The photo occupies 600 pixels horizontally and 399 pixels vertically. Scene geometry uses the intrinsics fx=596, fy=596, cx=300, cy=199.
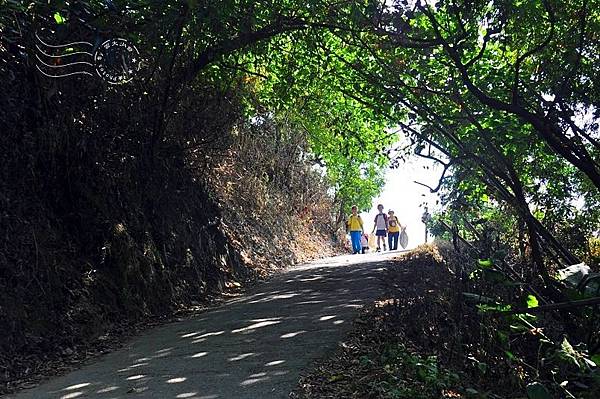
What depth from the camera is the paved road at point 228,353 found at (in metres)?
5.39

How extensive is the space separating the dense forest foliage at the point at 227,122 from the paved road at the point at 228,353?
113 centimetres

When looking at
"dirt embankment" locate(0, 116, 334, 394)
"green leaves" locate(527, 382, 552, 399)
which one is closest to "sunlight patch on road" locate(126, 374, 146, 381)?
"dirt embankment" locate(0, 116, 334, 394)

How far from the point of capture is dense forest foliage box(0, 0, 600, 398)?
704 cm

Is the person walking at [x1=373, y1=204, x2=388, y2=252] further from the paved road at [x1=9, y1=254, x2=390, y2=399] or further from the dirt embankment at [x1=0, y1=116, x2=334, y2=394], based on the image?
the paved road at [x1=9, y1=254, x2=390, y2=399]

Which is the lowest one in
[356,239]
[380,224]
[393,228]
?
[356,239]

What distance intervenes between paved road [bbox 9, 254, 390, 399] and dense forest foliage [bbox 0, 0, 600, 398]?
1125 mm

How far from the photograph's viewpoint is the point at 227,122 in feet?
42.5

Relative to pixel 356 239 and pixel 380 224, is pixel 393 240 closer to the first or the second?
pixel 380 224

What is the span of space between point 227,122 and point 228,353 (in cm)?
731

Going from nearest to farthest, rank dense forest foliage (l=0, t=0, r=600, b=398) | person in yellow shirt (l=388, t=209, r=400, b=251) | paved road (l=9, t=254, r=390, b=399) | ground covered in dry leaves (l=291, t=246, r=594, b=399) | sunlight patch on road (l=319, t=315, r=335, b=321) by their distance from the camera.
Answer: ground covered in dry leaves (l=291, t=246, r=594, b=399), paved road (l=9, t=254, r=390, b=399), dense forest foliage (l=0, t=0, r=600, b=398), sunlight patch on road (l=319, t=315, r=335, b=321), person in yellow shirt (l=388, t=209, r=400, b=251)

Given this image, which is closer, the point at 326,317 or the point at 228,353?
the point at 228,353

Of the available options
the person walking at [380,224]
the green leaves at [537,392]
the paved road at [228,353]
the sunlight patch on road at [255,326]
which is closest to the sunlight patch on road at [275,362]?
the paved road at [228,353]

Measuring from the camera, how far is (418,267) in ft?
38.5

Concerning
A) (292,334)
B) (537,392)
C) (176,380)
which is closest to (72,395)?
(176,380)
